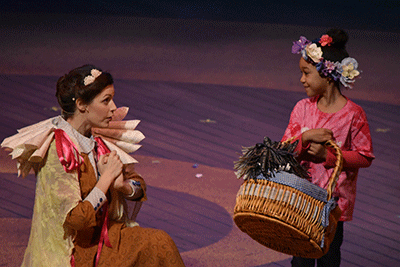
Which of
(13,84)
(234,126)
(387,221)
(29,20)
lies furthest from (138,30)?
(387,221)

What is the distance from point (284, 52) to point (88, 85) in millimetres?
6329

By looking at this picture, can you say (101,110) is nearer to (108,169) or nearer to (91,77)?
(91,77)

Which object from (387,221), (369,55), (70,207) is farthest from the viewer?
(369,55)

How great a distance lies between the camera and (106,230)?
2.92m

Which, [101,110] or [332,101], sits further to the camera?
[332,101]

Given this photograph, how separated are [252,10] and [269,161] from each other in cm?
893

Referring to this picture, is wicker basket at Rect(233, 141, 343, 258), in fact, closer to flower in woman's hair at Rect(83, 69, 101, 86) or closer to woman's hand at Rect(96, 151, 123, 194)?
woman's hand at Rect(96, 151, 123, 194)

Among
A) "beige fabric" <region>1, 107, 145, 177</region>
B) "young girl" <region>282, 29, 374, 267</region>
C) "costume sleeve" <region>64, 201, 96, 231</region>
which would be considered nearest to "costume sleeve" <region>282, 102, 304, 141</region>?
"young girl" <region>282, 29, 374, 267</region>

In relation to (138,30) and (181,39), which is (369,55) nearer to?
(181,39)

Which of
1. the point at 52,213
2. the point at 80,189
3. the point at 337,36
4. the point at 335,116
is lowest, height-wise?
the point at 52,213

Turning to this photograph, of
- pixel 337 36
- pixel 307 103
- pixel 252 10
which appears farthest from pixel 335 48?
pixel 252 10

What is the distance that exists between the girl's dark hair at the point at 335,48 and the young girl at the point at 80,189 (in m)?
1.02

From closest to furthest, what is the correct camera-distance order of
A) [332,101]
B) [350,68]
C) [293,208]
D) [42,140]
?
[293,208]
[42,140]
[350,68]
[332,101]

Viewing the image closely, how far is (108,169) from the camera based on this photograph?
9.52ft
